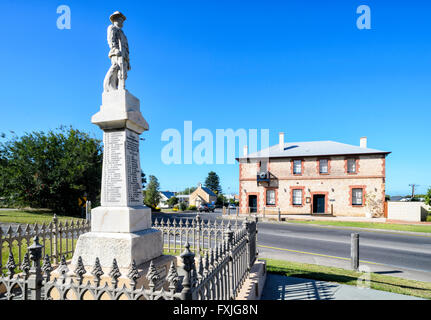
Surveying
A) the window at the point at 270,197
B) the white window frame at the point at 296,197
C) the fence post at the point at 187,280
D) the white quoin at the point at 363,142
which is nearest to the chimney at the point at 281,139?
the white window frame at the point at 296,197

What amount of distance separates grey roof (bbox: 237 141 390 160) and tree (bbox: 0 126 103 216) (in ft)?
60.7

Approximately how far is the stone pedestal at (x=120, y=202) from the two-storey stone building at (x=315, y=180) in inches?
992

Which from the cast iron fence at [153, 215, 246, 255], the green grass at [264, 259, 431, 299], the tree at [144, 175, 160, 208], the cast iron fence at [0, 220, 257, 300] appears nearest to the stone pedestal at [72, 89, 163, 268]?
the cast iron fence at [0, 220, 257, 300]

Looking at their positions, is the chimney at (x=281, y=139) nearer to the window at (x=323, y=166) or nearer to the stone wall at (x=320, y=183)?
the stone wall at (x=320, y=183)

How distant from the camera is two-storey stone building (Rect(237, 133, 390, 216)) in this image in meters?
26.6

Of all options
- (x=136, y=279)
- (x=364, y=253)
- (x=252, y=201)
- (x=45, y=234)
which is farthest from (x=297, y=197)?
(x=136, y=279)

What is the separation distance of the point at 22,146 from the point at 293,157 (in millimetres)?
29579

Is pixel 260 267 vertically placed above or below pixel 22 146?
below

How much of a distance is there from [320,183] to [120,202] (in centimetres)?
2774

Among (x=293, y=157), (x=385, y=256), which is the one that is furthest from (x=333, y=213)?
(x=385, y=256)

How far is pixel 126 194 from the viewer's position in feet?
15.8

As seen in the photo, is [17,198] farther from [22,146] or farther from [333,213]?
[333,213]

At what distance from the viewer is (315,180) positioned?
28.6 meters

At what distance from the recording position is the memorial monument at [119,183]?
445 cm
